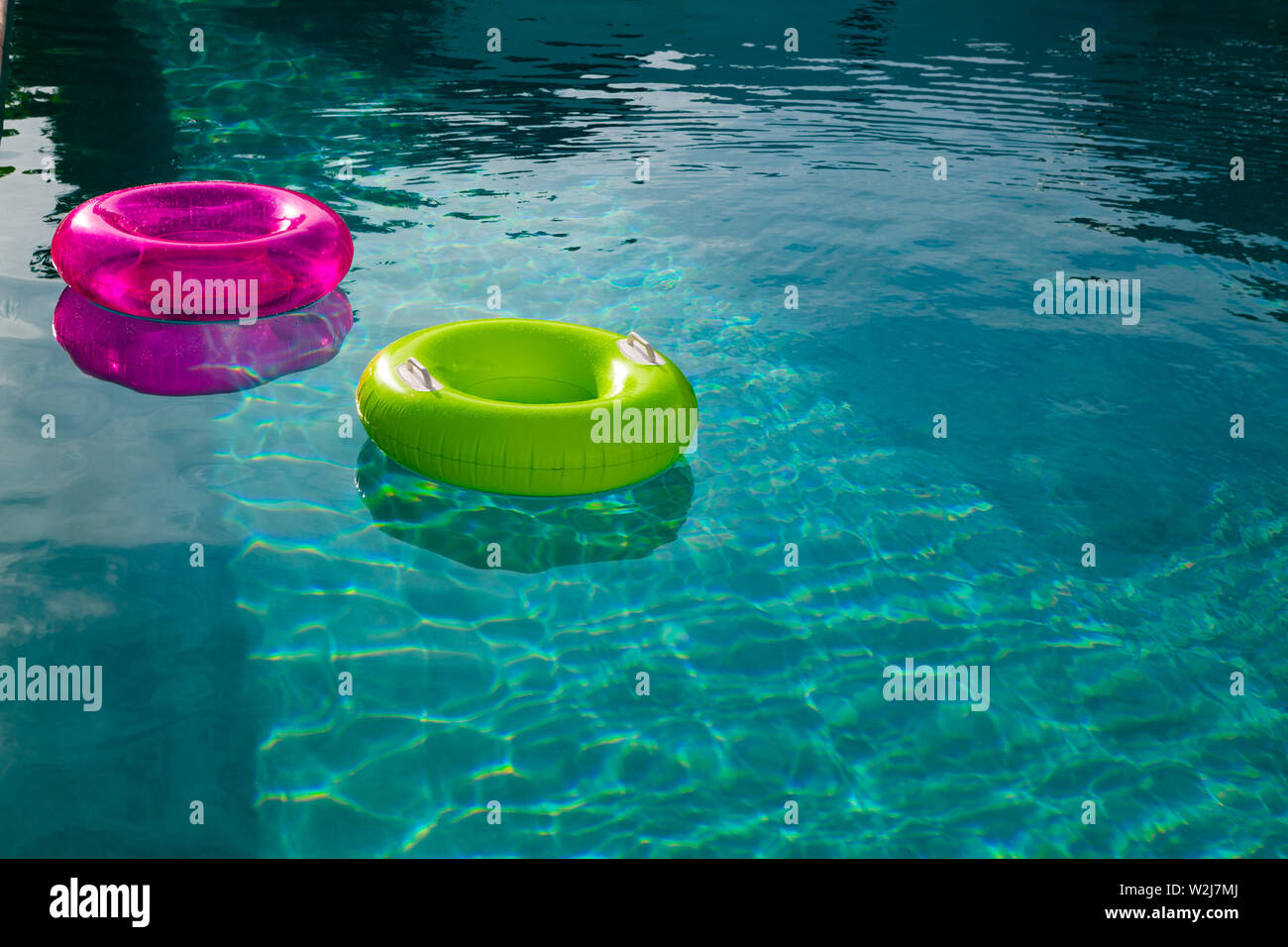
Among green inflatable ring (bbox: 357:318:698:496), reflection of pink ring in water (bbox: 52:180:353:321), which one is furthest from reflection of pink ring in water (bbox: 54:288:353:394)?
green inflatable ring (bbox: 357:318:698:496)

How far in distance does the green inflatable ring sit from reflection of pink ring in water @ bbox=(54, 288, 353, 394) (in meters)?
0.97

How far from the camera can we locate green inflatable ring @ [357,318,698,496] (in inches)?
165

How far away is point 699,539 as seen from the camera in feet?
14.2

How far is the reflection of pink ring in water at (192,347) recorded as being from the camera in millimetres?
5168

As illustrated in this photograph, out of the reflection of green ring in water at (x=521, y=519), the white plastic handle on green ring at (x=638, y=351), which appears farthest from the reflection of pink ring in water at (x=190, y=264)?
the white plastic handle on green ring at (x=638, y=351)

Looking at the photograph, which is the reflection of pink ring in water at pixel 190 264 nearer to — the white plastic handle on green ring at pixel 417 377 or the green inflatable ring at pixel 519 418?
the green inflatable ring at pixel 519 418

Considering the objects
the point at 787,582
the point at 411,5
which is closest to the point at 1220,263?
the point at 787,582

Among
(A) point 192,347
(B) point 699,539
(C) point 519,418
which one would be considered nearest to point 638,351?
(C) point 519,418

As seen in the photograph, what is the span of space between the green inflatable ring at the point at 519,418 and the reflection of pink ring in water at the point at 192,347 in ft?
3.18

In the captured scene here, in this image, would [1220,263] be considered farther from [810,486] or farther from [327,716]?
[327,716]

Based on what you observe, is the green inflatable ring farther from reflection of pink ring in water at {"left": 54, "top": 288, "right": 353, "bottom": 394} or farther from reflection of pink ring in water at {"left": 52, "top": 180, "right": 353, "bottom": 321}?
reflection of pink ring in water at {"left": 52, "top": 180, "right": 353, "bottom": 321}

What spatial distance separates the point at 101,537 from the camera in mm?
3994

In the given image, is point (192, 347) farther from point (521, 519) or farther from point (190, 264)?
point (521, 519)

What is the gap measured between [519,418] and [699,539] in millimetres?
871
